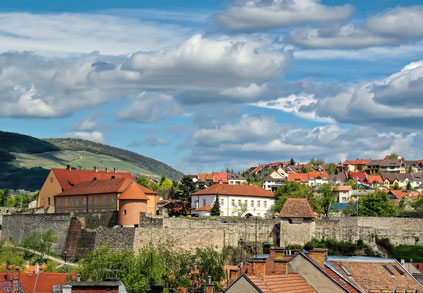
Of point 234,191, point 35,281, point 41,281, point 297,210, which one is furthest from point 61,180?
point 35,281

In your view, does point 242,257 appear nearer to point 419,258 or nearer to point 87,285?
point 419,258

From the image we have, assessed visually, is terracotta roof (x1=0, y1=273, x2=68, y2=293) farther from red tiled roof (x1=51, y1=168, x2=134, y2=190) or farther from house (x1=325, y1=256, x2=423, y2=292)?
red tiled roof (x1=51, y1=168, x2=134, y2=190)

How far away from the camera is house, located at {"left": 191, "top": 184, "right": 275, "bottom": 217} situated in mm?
106250

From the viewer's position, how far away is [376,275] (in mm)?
50969

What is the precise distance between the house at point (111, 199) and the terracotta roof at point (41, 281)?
35.3 metres

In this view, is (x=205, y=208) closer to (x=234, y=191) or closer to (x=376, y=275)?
(x=234, y=191)

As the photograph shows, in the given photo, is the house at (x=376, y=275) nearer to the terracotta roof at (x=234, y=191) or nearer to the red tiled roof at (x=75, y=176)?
the red tiled roof at (x=75, y=176)

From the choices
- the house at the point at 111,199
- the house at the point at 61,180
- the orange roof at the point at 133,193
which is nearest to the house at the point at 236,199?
the house at the point at 61,180

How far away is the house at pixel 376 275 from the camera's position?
48803 mm

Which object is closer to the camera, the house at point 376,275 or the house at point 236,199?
the house at point 376,275

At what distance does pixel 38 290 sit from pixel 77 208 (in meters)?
50.0

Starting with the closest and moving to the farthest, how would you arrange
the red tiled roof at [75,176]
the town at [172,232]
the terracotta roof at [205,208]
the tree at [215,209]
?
the town at [172,232], the red tiled roof at [75,176], the tree at [215,209], the terracotta roof at [205,208]

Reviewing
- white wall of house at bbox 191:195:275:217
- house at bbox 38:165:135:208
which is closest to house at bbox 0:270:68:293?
house at bbox 38:165:135:208

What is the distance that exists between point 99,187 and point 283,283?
59.6 m
